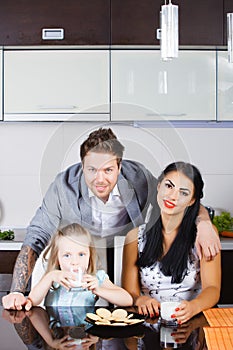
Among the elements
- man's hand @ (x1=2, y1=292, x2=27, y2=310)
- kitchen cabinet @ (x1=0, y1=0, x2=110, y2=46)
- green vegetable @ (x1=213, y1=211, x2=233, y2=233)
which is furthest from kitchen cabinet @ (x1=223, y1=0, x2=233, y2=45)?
man's hand @ (x1=2, y1=292, x2=27, y2=310)

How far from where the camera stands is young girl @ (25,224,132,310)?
88.0 inches

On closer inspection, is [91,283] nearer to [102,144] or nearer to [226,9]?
[102,144]

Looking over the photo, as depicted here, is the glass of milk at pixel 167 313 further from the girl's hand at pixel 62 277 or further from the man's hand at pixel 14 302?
the man's hand at pixel 14 302

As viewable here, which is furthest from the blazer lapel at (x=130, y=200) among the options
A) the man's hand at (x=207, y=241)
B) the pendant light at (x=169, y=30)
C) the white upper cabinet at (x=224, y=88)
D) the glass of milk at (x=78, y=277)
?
the white upper cabinet at (x=224, y=88)

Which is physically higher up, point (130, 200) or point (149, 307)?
point (130, 200)

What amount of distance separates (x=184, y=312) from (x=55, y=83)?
6.76ft

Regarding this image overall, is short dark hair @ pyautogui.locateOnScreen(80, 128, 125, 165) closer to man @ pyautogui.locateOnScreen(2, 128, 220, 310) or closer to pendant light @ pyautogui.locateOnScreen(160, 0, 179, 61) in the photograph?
man @ pyautogui.locateOnScreen(2, 128, 220, 310)

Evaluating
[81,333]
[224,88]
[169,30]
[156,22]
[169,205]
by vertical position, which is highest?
[156,22]

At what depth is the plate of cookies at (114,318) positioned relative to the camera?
1989 mm

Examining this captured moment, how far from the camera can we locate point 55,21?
3736mm

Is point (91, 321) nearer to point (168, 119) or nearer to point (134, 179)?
point (134, 179)

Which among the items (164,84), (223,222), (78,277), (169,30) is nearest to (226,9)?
(164,84)

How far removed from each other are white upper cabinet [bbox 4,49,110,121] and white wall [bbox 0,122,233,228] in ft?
0.90

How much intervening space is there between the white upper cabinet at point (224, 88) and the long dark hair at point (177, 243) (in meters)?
1.47
